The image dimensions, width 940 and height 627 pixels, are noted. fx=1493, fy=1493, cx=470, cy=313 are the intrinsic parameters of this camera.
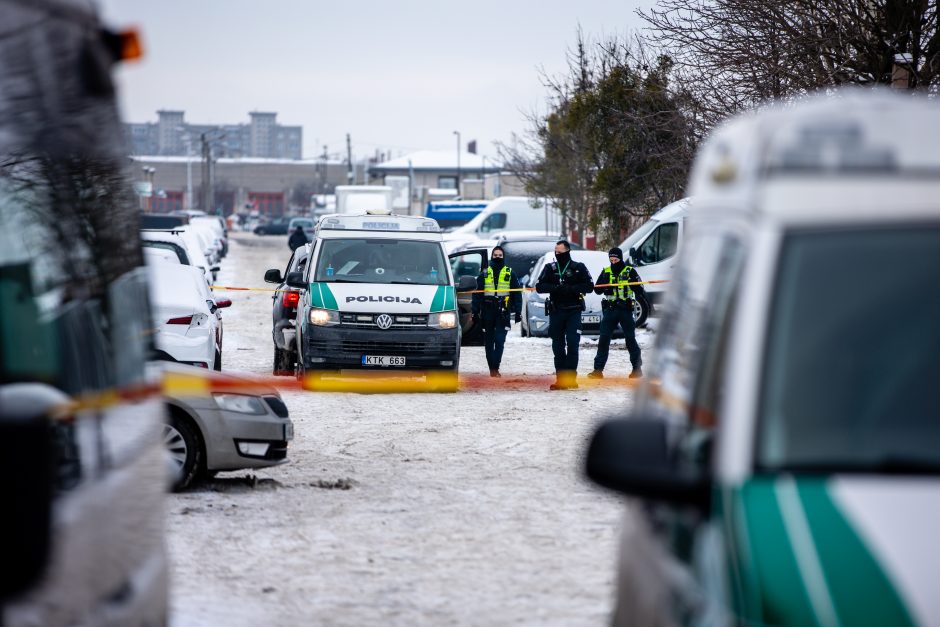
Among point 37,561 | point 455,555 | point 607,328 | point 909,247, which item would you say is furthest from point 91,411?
point 607,328

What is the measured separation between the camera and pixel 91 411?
4457 millimetres

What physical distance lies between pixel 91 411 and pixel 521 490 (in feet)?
21.8

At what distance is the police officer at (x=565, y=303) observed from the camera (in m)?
18.4

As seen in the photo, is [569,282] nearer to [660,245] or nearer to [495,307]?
[495,307]

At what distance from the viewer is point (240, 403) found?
10.5 metres

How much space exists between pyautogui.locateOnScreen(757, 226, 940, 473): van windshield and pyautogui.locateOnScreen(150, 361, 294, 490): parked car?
23.6 feet

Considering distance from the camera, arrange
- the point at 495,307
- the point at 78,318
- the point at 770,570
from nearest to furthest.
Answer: the point at 770,570 → the point at 78,318 → the point at 495,307

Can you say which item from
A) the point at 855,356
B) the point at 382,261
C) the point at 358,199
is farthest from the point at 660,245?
the point at 358,199

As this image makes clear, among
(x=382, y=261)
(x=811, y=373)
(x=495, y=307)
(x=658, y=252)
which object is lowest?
(x=495, y=307)

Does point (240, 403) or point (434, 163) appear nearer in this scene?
point (240, 403)

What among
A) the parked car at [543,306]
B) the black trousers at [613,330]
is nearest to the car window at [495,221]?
the parked car at [543,306]

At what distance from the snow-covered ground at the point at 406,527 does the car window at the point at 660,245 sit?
47.6 feet

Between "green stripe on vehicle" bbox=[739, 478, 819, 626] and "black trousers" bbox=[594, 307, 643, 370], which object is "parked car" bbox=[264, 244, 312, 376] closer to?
"black trousers" bbox=[594, 307, 643, 370]

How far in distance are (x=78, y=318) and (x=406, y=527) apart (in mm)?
5107
